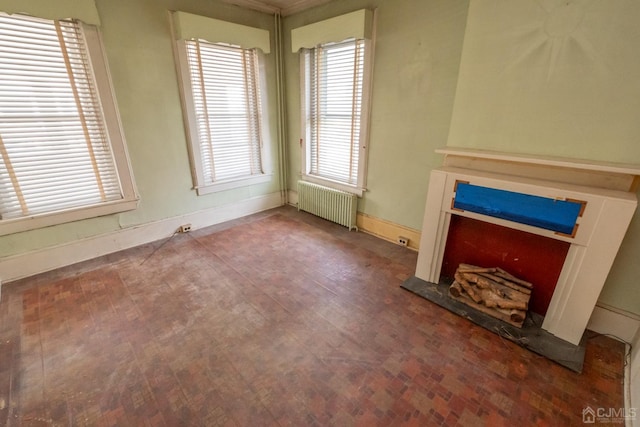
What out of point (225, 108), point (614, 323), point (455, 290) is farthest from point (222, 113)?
point (614, 323)

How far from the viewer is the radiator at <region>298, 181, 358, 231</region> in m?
3.71

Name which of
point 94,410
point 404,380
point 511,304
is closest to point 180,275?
point 94,410

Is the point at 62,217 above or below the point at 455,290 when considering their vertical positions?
above

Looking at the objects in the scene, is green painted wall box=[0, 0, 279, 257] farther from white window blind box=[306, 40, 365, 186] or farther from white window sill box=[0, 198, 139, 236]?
white window blind box=[306, 40, 365, 186]

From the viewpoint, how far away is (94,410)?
60.1 inches

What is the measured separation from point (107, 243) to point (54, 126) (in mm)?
1271

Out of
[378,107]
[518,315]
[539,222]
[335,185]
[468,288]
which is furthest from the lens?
Answer: [335,185]

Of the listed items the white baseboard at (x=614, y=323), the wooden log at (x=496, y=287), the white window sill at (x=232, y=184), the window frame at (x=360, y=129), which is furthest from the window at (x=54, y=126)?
the white baseboard at (x=614, y=323)

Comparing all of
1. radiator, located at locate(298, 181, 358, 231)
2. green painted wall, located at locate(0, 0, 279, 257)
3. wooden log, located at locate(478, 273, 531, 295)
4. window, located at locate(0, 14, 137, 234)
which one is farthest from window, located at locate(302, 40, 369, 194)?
window, located at locate(0, 14, 137, 234)

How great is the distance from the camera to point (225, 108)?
365 cm

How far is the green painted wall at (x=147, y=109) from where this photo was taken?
271 centimetres

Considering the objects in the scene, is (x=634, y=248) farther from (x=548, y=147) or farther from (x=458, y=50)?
(x=458, y=50)

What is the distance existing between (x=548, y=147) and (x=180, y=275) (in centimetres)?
330

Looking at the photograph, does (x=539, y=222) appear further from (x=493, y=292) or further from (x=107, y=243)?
(x=107, y=243)
